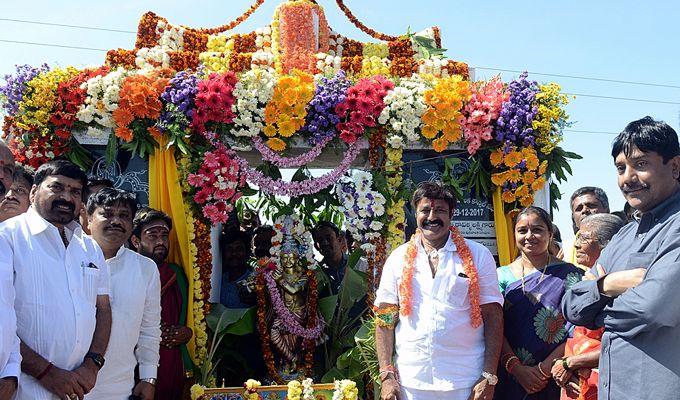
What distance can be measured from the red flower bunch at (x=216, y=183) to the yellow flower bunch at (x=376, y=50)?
295 centimetres

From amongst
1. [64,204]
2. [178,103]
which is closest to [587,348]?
[64,204]

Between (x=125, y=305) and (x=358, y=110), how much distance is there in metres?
2.74

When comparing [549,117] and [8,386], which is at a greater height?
[549,117]

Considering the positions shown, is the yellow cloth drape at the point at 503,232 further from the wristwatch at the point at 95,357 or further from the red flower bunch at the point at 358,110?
the wristwatch at the point at 95,357

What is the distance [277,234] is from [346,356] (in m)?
1.36

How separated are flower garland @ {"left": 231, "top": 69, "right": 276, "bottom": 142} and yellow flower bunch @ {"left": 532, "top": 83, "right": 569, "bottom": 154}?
250cm

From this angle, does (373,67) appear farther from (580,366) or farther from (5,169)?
(5,169)

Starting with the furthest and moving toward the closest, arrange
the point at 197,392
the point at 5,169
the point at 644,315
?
the point at 197,392 → the point at 5,169 → the point at 644,315

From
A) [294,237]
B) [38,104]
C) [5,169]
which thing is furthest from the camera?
[294,237]

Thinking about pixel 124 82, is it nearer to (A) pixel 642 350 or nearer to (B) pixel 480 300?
(B) pixel 480 300

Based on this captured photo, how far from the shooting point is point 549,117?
574 cm

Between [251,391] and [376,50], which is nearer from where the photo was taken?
[251,391]

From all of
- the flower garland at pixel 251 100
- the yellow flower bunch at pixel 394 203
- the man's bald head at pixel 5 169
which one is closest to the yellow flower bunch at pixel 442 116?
the yellow flower bunch at pixel 394 203

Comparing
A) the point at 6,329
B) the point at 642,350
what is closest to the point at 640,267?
the point at 642,350
